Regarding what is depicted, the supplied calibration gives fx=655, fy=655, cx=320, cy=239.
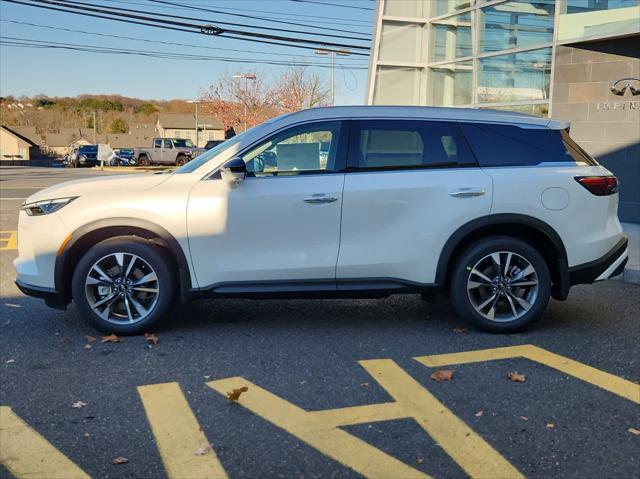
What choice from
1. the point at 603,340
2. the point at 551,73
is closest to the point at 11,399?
the point at 603,340

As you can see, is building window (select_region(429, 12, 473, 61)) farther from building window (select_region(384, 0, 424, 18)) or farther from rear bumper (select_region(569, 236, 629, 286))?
rear bumper (select_region(569, 236, 629, 286))

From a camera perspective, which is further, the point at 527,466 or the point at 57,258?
the point at 57,258

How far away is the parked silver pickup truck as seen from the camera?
4250 centimetres

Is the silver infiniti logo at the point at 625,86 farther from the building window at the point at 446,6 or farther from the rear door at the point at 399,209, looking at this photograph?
the rear door at the point at 399,209

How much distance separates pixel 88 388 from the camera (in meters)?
4.04

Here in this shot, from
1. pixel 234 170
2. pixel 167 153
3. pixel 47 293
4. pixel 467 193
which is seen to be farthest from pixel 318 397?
pixel 167 153

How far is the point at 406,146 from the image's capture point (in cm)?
525

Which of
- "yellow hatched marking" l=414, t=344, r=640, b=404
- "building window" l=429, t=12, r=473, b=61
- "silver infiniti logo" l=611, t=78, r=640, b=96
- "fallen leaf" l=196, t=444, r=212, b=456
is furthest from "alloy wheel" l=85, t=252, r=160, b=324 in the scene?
"building window" l=429, t=12, r=473, b=61

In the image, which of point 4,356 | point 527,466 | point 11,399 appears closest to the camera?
point 527,466

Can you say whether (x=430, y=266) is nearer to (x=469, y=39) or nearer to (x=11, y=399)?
(x=11, y=399)

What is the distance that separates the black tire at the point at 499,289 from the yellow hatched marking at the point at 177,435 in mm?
2351

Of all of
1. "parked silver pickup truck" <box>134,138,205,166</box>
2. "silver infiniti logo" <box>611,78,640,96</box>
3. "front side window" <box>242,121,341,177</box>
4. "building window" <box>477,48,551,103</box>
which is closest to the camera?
"front side window" <box>242,121,341,177</box>

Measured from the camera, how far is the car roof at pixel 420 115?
5.26m

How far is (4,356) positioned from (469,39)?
14531 mm
